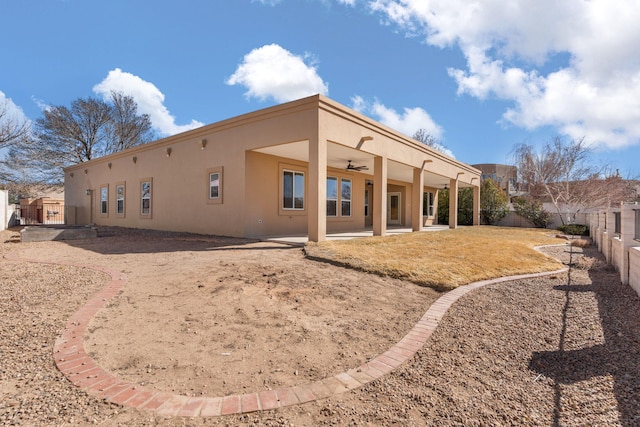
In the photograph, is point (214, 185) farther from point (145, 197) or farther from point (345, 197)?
point (345, 197)

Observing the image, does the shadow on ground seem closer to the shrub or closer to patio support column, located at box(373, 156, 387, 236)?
patio support column, located at box(373, 156, 387, 236)

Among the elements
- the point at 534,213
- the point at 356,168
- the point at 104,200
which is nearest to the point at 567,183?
the point at 534,213

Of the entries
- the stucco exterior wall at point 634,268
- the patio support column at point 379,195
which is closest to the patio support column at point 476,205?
the patio support column at point 379,195

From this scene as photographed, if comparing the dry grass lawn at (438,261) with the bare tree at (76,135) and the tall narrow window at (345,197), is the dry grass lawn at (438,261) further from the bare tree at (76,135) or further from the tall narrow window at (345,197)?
the bare tree at (76,135)

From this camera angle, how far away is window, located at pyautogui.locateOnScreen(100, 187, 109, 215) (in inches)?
757

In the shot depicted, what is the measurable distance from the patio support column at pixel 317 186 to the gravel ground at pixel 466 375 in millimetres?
5437

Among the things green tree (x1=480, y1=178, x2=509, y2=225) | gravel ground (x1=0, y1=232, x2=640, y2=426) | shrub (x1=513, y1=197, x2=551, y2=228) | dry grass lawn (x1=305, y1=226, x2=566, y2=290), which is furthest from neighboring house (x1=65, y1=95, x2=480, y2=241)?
shrub (x1=513, y1=197, x2=551, y2=228)

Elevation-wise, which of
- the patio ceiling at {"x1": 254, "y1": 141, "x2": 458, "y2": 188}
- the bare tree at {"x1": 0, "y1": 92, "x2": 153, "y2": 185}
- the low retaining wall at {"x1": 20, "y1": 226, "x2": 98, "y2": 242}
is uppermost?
the bare tree at {"x1": 0, "y1": 92, "x2": 153, "y2": 185}

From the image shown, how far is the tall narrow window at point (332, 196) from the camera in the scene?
1538 cm

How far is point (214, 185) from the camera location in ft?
41.7

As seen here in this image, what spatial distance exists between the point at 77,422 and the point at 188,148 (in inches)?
512

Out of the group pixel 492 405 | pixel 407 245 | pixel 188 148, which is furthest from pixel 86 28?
pixel 492 405

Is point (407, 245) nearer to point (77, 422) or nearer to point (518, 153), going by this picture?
point (77, 422)

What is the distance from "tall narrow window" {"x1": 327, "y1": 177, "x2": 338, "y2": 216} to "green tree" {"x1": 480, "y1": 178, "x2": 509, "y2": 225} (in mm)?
15169
